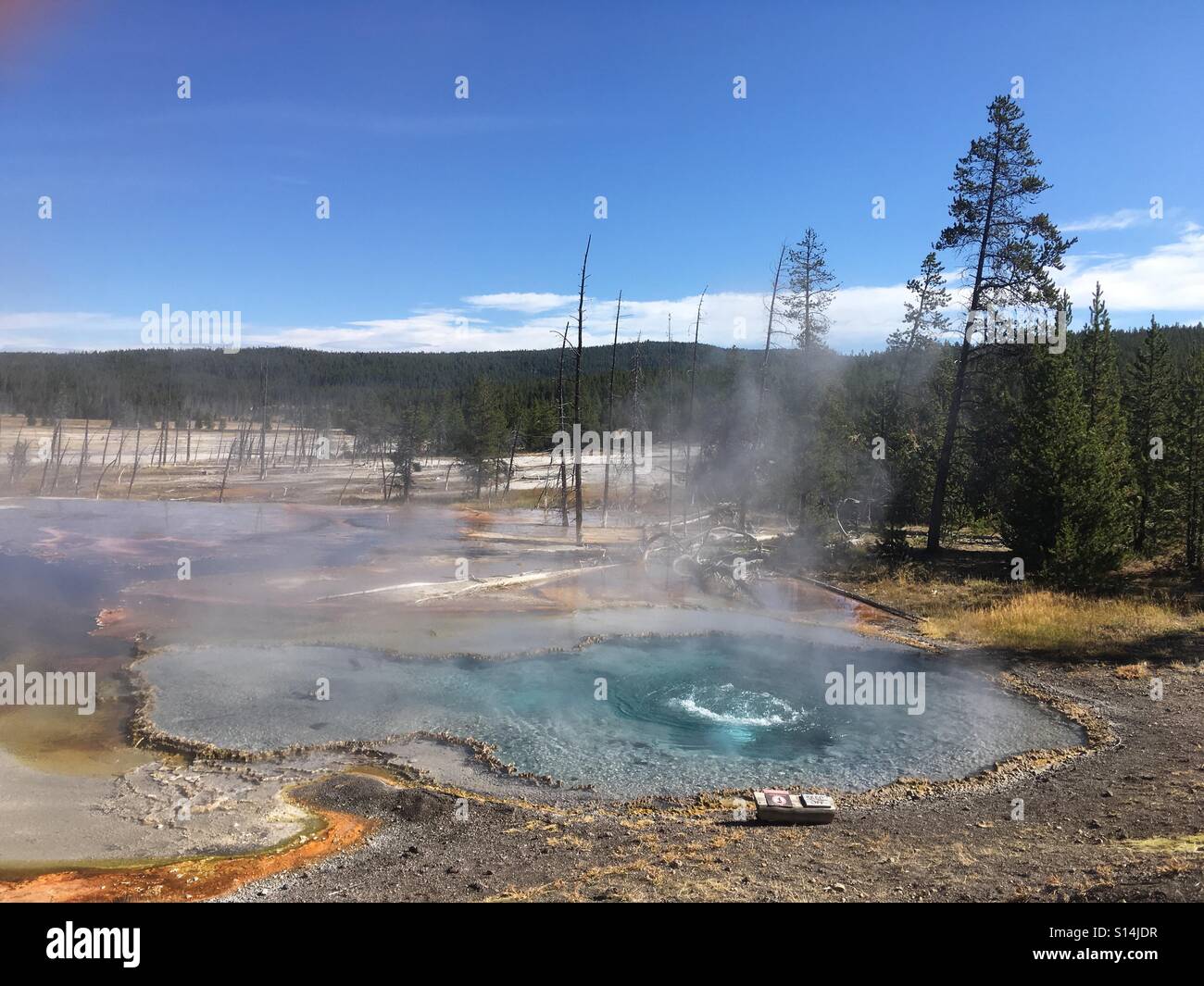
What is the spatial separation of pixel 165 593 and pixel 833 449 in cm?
2583

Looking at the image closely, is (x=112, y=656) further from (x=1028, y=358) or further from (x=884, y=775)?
(x=1028, y=358)

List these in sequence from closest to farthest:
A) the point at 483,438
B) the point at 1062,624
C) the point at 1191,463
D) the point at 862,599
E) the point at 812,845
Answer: the point at 812,845 → the point at 1062,624 → the point at 862,599 → the point at 1191,463 → the point at 483,438

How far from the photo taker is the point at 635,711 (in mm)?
15414

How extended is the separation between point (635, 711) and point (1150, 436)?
1033 inches

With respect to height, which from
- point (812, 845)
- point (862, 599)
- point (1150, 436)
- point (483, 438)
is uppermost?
point (483, 438)

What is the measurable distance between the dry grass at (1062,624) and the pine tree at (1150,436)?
7040 mm

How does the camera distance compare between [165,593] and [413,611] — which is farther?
[165,593]

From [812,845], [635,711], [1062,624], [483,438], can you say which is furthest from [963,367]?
[483,438]

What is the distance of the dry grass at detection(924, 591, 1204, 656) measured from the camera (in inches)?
752

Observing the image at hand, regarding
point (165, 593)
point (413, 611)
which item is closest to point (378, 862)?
point (413, 611)

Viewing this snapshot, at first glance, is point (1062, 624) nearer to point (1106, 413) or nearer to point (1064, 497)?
point (1064, 497)

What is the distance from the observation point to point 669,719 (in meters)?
15.0

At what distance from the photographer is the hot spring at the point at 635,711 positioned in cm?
1300

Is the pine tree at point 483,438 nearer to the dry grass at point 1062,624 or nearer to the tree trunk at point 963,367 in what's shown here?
the tree trunk at point 963,367
